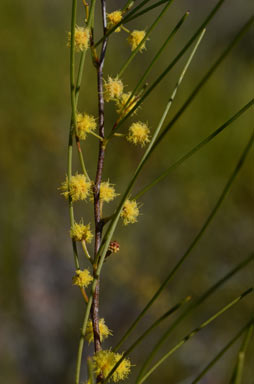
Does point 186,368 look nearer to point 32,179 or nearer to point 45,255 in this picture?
point 32,179

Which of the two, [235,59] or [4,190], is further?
[235,59]

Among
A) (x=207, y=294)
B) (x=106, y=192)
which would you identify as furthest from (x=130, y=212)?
(x=207, y=294)

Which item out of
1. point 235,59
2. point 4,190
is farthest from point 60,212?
point 235,59

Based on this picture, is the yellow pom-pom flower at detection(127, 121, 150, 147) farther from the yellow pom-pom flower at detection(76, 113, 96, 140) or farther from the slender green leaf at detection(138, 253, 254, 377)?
the slender green leaf at detection(138, 253, 254, 377)

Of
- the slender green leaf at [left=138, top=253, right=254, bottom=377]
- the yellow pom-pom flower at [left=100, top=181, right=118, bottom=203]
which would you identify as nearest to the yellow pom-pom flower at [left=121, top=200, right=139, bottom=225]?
the yellow pom-pom flower at [left=100, top=181, right=118, bottom=203]

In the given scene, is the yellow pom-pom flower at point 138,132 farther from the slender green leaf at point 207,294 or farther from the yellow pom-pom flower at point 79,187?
the slender green leaf at point 207,294

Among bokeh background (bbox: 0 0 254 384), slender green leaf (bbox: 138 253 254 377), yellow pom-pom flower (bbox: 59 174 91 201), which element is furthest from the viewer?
bokeh background (bbox: 0 0 254 384)

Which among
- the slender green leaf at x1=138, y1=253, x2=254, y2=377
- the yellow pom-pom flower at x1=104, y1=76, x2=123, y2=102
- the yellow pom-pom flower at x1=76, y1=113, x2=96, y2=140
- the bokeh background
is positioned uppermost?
the bokeh background

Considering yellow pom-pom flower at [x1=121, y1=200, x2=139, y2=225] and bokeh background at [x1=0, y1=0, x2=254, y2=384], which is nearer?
yellow pom-pom flower at [x1=121, y1=200, x2=139, y2=225]

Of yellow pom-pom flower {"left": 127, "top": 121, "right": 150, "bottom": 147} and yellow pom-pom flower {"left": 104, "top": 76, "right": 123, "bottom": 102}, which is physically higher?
yellow pom-pom flower {"left": 104, "top": 76, "right": 123, "bottom": 102}
